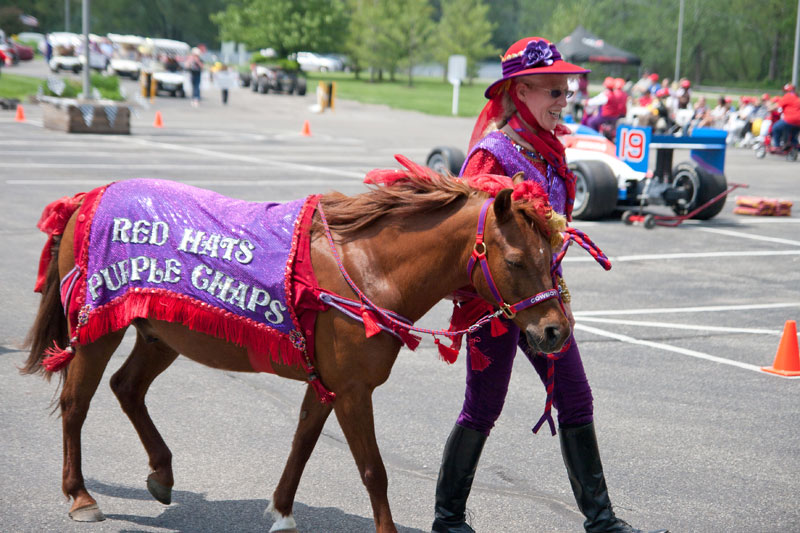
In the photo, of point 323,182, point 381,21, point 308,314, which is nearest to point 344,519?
point 308,314

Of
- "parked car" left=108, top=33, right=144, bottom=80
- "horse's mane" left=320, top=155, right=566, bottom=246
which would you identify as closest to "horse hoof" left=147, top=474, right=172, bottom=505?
"horse's mane" left=320, top=155, right=566, bottom=246

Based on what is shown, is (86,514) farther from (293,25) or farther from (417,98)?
(293,25)

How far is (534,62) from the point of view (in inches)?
157

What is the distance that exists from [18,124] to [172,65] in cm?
2473

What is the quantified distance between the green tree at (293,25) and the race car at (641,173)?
47.7m

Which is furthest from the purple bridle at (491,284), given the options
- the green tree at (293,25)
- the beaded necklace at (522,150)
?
the green tree at (293,25)

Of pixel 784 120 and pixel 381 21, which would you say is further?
pixel 381 21

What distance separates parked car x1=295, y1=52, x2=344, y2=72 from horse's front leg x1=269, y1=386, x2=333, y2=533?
79.4 m

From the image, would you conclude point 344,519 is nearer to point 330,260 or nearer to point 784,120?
point 330,260

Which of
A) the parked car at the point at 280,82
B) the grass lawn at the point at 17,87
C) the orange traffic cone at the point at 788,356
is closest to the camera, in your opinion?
the orange traffic cone at the point at 788,356

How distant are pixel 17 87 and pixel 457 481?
1567 inches

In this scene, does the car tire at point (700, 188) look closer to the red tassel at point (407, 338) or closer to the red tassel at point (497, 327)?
the red tassel at point (497, 327)

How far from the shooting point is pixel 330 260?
3822mm

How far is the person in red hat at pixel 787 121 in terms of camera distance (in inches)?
1054
